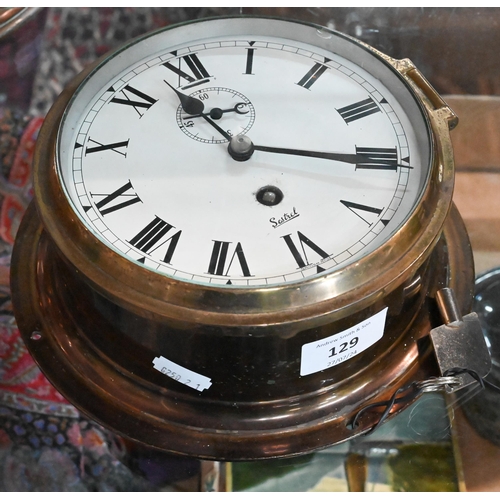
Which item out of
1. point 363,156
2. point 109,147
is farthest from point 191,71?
point 363,156

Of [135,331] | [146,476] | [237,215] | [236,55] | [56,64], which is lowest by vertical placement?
[146,476]

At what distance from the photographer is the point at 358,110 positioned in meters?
1.00

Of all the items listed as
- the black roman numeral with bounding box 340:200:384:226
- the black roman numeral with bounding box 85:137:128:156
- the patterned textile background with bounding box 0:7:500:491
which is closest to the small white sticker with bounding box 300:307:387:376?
the black roman numeral with bounding box 340:200:384:226

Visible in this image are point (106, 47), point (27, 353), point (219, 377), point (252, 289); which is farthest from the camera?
point (106, 47)

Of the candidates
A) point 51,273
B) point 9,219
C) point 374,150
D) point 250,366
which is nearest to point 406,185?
point 374,150

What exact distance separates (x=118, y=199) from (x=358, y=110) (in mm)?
376

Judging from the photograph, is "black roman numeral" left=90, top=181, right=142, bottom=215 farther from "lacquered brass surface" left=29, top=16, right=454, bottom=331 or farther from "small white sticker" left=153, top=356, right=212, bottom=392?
"small white sticker" left=153, top=356, right=212, bottom=392

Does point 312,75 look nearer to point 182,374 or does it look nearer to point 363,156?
point 363,156

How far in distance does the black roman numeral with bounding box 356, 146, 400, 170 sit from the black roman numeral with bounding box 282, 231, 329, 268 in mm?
150

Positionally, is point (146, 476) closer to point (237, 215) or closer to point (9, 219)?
point (237, 215)

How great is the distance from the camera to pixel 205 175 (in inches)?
36.7

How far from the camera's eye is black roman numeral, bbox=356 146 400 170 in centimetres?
94

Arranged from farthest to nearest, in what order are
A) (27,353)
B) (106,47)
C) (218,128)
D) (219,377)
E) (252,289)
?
(106,47) < (27,353) < (218,128) < (219,377) < (252,289)

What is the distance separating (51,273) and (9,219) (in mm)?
256
